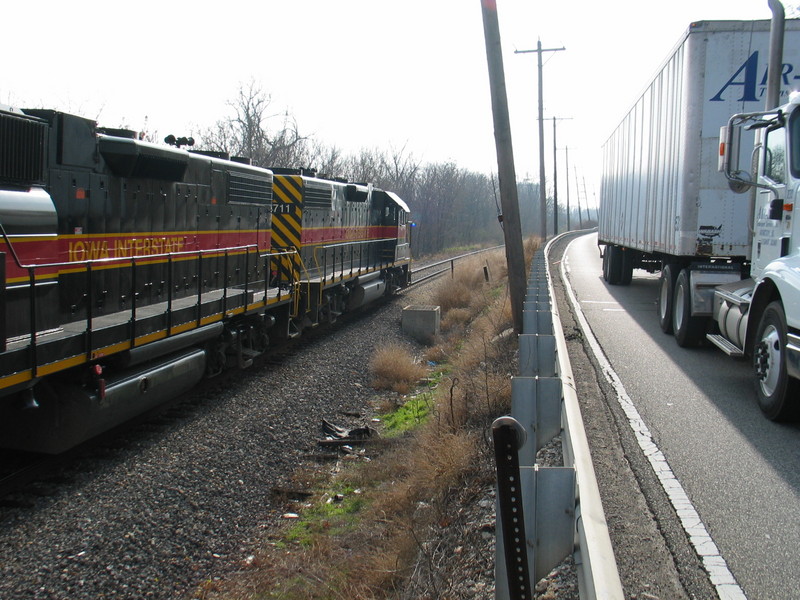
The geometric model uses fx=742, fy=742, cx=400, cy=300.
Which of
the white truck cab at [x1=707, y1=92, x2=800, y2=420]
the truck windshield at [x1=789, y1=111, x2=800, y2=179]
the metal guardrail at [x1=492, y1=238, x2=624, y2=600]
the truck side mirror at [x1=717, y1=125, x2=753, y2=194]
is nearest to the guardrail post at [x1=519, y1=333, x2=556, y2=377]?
the metal guardrail at [x1=492, y1=238, x2=624, y2=600]

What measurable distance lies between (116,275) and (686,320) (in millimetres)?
7638

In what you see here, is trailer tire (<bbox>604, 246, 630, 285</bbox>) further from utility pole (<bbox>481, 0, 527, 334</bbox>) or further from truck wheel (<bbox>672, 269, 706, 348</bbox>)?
truck wheel (<bbox>672, 269, 706, 348</bbox>)

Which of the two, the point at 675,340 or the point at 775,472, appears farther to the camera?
the point at 675,340

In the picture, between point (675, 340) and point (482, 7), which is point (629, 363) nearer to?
point (675, 340)

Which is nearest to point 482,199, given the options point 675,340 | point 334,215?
point 334,215

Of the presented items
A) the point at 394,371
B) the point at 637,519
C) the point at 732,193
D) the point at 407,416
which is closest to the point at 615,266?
the point at 394,371

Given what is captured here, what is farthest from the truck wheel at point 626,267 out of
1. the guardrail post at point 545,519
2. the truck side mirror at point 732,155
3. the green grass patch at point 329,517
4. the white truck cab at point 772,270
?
the guardrail post at point 545,519

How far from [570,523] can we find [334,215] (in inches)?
632

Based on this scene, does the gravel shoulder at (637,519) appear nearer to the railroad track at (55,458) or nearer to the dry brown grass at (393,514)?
the dry brown grass at (393,514)

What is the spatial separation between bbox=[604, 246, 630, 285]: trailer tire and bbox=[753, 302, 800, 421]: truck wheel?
1227 centimetres

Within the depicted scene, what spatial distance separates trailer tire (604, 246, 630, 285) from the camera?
19.6 m

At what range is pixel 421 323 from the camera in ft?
61.5

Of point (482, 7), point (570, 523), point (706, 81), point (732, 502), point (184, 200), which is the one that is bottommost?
point (732, 502)

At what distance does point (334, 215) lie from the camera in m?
18.9
